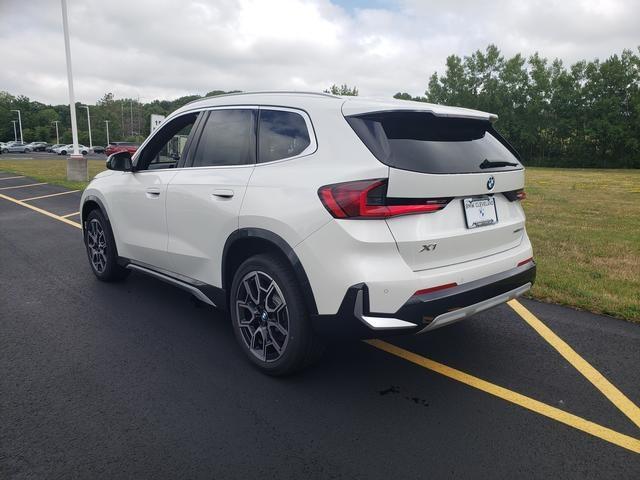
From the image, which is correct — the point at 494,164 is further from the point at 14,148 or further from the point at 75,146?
the point at 14,148

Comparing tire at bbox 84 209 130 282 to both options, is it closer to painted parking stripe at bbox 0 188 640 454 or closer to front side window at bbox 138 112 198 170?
front side window at bbox 138 112 198 170

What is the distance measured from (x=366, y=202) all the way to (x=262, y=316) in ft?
3.71

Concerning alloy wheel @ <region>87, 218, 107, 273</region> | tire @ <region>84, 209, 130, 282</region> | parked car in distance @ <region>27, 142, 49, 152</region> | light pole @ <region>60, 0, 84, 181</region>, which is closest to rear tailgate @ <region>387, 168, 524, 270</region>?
tire @ <region>84, 209, 130, 282</region>

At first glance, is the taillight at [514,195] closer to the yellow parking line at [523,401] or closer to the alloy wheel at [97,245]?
the yellow parking line at [523,401]

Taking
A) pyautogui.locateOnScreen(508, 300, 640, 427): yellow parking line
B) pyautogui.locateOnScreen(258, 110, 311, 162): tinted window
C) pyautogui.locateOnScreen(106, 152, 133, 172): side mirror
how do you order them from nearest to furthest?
pyautogui.locateOnScreen(508, 300, 640, 427): yellow parking line < pyautogui.locateOnScreen(258, 110, 311, 162): tinted window < pyautogui.locateOnScreen(106, 152, 133, 172): side mirror

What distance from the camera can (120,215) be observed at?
466 cm

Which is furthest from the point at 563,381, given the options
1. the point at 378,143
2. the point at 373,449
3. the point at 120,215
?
the point at 120,215

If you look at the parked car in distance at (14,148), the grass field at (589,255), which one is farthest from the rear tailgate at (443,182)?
the parked car in distance at (14,148)

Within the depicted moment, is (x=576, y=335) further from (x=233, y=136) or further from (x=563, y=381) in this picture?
(x=233, y=136)

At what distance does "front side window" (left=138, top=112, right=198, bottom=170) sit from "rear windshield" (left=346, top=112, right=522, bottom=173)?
1.92 meters

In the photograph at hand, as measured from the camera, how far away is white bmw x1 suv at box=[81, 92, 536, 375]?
265 centimetres

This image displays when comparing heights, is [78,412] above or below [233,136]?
below

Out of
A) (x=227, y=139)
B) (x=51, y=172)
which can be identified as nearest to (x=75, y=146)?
(x=51, y=172)

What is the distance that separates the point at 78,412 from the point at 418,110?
2624 mm
